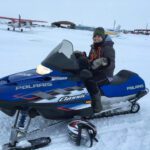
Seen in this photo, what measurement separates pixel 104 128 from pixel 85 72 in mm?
982

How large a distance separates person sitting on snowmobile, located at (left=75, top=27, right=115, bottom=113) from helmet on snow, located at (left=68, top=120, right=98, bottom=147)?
44cm

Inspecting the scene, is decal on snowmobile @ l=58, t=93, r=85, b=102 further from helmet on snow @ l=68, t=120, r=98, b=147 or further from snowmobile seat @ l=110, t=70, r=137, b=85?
snowmobile seat @ l=110, t=70, r=137, b=85

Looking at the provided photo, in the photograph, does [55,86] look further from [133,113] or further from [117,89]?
[133,113]

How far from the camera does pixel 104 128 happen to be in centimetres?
Result: 404

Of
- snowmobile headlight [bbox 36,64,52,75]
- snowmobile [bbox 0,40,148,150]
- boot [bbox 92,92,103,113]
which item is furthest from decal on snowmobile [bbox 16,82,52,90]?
boot [bbox 92,92,103,113]

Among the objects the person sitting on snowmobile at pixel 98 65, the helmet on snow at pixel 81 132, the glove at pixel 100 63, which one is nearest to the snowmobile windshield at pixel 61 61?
the person sitting on snowmobile at pixel 98 65

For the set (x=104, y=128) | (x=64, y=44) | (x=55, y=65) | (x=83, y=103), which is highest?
(x=64, y=44)

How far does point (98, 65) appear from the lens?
12.6 ft

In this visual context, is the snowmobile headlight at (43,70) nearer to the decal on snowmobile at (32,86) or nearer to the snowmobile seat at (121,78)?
the decal on snowmobile at (32,86)

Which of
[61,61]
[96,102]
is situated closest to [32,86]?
[61,61]

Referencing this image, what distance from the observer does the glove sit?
381 cm

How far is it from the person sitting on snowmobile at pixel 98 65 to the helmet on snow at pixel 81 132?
0.44m

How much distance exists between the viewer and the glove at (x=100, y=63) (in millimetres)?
3809

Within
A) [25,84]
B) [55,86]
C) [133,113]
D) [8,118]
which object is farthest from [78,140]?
[133,113]
